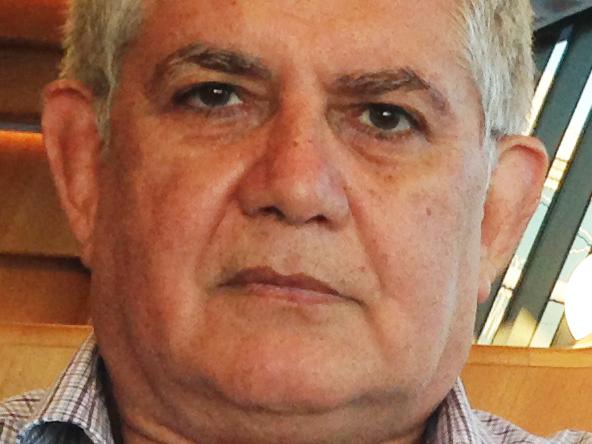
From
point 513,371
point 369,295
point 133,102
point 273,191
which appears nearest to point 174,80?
point 133,102

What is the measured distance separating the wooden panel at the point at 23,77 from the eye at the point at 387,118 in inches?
63.9

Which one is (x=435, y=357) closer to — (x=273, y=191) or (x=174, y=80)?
(x=273, y=191)

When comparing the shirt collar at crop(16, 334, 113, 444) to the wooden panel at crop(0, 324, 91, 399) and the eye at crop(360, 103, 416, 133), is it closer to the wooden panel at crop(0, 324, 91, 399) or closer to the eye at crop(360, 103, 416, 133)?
the wooden panel at crop(0, 324, 91, 399)

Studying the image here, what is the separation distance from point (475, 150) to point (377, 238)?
0.57 feet

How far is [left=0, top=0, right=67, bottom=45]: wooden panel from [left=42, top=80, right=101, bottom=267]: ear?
1.26 metres

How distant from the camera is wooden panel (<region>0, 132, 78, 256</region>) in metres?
2.42

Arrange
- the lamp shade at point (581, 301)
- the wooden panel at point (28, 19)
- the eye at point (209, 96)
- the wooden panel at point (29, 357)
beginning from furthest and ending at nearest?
the lamp shade at point (581, 301) → the wooden panel at point (28, 19) → the wooden panel at point (29, 357) → the eye at point (209, 96)

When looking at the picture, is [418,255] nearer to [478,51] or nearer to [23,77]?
[478,51]

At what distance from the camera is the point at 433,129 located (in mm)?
943

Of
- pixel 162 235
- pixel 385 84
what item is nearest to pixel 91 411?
pixel 162 235

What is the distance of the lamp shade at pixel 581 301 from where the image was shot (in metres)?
3.18

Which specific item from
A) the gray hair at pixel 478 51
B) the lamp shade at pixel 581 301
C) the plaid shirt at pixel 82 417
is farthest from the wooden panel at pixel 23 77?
the lamp shade at pixel 581 301

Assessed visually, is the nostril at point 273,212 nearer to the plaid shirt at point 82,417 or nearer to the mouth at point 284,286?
the mouth at point 284,286

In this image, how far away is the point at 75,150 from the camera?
3.47 feet
